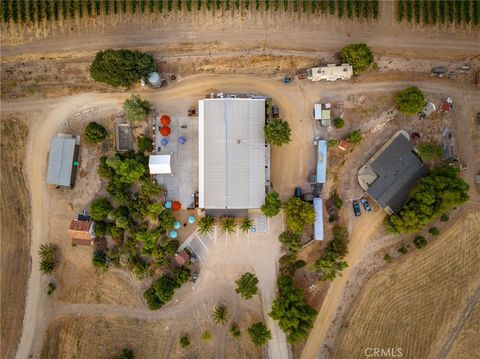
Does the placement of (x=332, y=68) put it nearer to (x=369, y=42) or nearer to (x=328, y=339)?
(x=369, y=42)

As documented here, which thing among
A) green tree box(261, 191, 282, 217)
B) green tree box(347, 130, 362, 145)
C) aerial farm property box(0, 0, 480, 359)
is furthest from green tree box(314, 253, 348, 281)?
green tree box(347, 130, 362, 145)

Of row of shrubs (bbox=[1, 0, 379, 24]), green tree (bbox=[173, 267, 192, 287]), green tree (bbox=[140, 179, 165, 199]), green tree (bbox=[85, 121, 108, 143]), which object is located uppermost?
row of shrubs (bbox=[1, 0, 379, 24])

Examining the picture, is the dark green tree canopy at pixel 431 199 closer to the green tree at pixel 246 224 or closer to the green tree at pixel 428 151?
the green tree at pixel 428 151

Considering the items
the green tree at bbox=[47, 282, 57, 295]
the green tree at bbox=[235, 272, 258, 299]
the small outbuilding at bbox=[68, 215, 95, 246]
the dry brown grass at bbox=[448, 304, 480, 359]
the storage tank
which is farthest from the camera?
the dry brown grass at bbox=[448, 304, 480, 359]

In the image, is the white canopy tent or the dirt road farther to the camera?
the dirt road

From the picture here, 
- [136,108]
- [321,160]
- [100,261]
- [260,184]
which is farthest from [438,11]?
[100,261]

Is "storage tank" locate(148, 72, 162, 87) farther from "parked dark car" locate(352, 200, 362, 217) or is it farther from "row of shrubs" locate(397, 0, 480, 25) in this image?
"row of shrubs" locate(397, 0, 480, 25)

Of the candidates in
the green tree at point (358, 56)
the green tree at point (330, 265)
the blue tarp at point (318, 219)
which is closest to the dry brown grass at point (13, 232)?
the blue tarp at point (318, 219)
